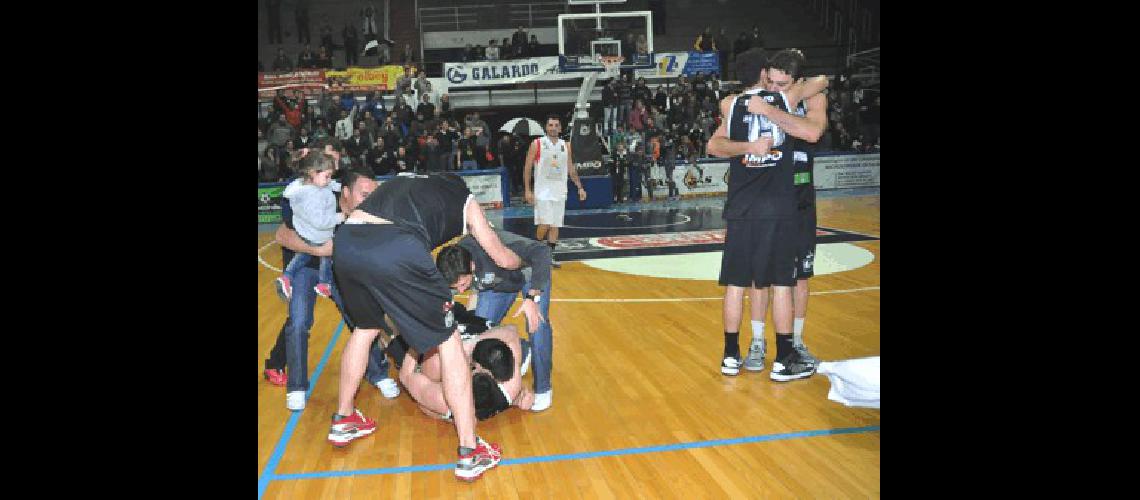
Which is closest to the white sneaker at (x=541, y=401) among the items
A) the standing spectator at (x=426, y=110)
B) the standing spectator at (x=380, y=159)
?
the standing spectator at (x=380, y=159)

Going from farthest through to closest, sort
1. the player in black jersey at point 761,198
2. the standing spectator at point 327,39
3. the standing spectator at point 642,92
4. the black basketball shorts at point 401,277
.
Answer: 1. the standing spectator at point 327,39
2. the standing spectator at point 642,92
3. the player in black jersey at point 761,198
4. the black basketball shorts at point 401,277

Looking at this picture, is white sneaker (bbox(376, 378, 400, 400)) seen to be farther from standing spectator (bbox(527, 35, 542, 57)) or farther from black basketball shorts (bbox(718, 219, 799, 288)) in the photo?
standing spectator (bbox(527, 35, 542, 57))

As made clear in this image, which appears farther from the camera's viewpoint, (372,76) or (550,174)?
(372,76)

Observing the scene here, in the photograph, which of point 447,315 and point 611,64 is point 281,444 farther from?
point 611,64

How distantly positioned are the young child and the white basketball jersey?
18.1 ft

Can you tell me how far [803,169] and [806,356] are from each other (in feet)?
4.01

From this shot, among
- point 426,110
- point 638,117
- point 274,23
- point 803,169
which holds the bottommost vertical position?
point 803,169

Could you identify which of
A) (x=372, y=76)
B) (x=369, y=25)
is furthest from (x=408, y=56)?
(x=369, y=25)

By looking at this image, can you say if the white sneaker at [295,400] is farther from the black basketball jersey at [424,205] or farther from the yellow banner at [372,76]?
the yellow banner at [372,76]

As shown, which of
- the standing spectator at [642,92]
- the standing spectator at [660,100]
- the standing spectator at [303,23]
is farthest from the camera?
the standing spectator at [303,23]

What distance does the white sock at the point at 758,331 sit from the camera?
18.6ft

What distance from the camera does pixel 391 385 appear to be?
17.9 ft

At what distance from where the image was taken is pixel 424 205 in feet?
12.9

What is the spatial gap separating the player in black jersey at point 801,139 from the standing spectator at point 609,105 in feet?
50.5
